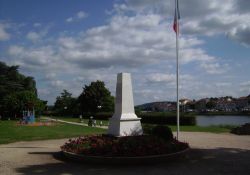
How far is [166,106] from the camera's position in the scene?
6019 inches

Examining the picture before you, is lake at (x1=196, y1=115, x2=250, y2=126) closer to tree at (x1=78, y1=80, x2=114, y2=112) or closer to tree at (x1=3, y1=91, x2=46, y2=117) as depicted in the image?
tree at (x1=78, y1=80, x2=114, y2=112)

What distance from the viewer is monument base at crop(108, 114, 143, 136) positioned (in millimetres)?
14219

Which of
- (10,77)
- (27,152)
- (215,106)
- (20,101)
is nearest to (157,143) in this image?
(27,152)

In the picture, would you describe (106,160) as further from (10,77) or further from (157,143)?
(10,77)

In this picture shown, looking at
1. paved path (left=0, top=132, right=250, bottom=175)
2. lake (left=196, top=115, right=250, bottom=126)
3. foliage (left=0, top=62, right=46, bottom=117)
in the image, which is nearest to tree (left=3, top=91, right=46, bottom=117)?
foliage (left=0, top=62, right=46, bottom=117)

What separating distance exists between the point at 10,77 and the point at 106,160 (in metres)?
62.6

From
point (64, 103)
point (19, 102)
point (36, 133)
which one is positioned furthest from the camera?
point (64, 103)

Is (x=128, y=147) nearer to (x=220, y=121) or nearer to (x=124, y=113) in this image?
(x=124, y=113)

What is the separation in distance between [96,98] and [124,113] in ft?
184

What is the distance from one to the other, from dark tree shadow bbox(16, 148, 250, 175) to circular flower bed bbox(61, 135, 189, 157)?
1.43 ft

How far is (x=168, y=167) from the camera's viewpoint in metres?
10.2

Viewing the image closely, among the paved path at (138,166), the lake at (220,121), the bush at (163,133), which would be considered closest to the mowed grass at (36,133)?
the paved path at (138,166)

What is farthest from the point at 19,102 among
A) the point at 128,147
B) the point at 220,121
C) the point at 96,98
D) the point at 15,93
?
the point at 128,147

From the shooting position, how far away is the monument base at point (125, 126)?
1422 cm
